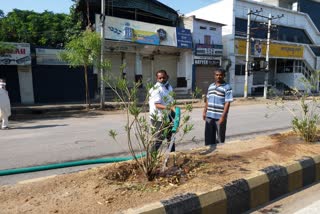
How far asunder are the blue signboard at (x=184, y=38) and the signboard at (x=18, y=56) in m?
11.5

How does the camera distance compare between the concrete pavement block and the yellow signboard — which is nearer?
the concrete pavement block

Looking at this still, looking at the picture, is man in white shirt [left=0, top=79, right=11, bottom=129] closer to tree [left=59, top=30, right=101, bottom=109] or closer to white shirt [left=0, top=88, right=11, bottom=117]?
white shirt [left=0, top=88, right=11, bottom=117]

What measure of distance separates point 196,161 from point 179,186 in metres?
0.93

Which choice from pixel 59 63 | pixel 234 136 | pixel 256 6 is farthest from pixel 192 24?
pixel 234 136

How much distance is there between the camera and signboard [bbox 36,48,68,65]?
62.1 ft

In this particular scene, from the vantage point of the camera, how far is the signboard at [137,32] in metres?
21.1

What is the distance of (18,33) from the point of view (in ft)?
79.6

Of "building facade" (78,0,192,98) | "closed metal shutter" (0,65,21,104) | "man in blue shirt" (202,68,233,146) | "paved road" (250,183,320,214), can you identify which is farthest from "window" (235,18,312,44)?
"paved road" (250,183,320,214)

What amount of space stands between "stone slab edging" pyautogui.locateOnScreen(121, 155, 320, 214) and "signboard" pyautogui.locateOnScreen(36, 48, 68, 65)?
1727 cm

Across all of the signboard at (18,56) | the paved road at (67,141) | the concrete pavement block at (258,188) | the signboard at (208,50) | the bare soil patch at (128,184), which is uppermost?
the signboard at (208,50)

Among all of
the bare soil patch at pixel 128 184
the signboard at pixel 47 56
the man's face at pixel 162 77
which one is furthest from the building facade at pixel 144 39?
the bare soil patch at pixel 128 184

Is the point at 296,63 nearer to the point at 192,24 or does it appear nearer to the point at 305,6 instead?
the point at 305,6

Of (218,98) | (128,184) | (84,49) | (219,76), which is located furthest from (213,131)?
(84,49)

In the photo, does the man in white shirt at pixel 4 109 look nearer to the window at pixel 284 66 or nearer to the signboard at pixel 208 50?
the signboard at pixel 208 50
